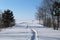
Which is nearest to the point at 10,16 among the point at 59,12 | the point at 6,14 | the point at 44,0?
the point at 6,14

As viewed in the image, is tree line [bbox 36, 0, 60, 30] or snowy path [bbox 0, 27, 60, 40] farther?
tree line [bbox 36, 0, 60, 30]

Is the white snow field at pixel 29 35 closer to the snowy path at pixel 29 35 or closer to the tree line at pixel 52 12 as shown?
the snowy path at pixel 29 35

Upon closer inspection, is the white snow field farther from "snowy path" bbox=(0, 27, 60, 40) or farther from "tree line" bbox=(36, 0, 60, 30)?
"tree line" bbox=(36, 0, 60, 30)

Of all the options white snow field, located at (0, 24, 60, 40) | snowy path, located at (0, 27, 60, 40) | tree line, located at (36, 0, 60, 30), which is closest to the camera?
snowy path, located at (0, 27, 60, 40)

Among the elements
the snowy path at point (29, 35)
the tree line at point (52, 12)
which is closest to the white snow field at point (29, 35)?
the snowy path at point (29, 35)

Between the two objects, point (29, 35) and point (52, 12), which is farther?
point (52, 12)

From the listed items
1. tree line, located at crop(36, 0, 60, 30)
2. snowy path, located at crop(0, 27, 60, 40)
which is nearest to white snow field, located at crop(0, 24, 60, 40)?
snowy path, located at crop(0, 27, 60, 40)

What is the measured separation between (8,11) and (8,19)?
326cm

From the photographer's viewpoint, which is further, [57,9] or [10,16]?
[10,16]

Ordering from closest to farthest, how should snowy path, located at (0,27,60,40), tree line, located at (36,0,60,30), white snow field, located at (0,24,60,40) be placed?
snowy path, located at (0,27,60,40) → white snow field, located at (0,24,60,40) → tree line, located at (36,0,60,30)

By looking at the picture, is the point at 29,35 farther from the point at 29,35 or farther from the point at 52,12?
the point at 52,12

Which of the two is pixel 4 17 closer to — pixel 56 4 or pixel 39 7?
pixel 39 7

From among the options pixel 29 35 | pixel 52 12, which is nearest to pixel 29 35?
pixel 29 35

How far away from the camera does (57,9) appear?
43812 millimetres
